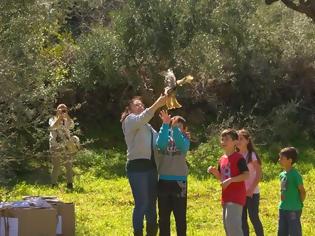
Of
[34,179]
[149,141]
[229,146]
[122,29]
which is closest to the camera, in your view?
[229,146]

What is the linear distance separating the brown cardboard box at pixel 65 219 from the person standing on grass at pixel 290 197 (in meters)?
2.18

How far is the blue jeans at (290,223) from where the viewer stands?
23.9ft

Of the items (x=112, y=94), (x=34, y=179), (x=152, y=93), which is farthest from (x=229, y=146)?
(x=112, y=94)

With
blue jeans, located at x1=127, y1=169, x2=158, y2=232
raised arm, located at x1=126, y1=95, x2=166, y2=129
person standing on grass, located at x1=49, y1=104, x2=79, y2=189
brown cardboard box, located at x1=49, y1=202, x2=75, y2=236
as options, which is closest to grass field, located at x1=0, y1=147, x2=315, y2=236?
person standing on grass, located at x1=49, y1=104, x2=79, y2=189

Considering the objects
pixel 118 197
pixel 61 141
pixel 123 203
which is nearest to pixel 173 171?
pixel 61 141

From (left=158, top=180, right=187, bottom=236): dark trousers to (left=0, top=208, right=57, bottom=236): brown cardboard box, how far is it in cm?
116

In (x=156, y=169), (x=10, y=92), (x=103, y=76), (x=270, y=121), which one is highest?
(x=103, y=76)

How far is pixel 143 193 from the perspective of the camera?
752 centimetres

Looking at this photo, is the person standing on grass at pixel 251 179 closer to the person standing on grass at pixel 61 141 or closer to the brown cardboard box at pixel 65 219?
the brown cardboard box at pixel 65 219

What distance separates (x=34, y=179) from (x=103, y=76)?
484 cm

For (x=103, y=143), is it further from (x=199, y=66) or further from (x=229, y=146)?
(x=229, y=146)

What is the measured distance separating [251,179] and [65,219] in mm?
1985

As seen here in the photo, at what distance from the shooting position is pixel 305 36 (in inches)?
780

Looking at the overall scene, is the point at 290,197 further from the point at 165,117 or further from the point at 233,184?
the point at 165,117
